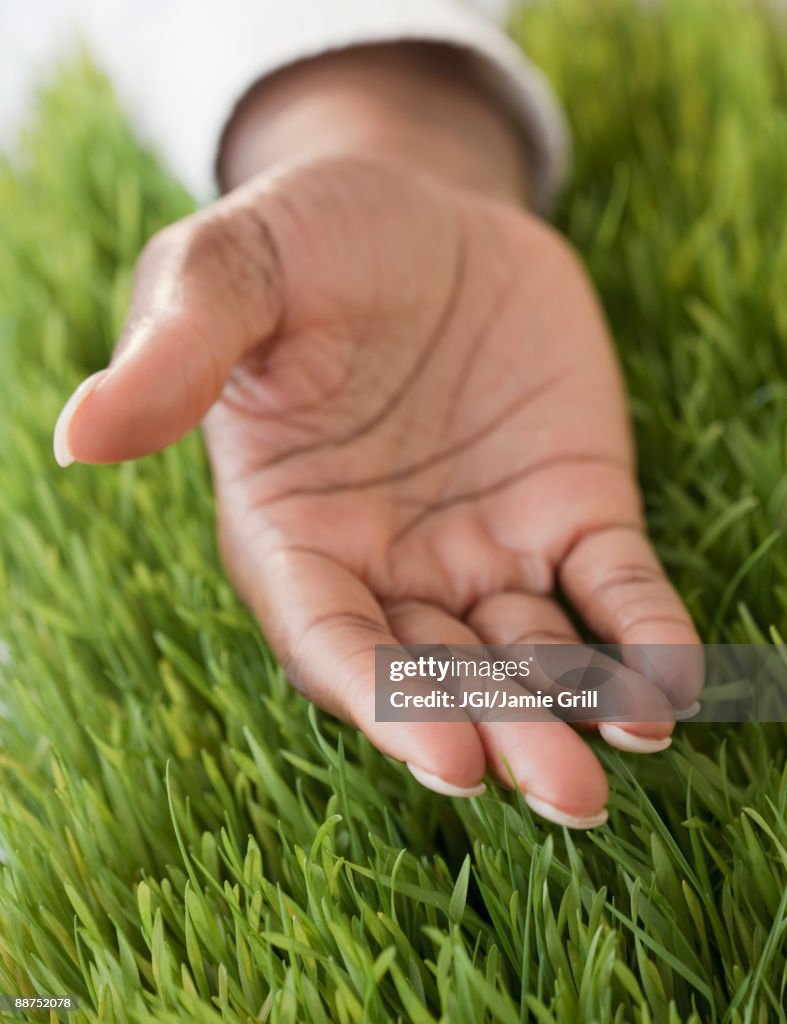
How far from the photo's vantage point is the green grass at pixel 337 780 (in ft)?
1.52

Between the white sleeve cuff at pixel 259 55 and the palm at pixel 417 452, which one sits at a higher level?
the white sleeve cuff at pixel 259 55

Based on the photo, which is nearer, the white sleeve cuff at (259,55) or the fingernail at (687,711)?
the fingernail at (687,711)

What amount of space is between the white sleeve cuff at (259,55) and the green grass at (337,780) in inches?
6.0

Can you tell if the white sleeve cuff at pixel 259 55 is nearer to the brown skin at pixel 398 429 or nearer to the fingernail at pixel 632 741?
the brown skin at pixel 398 429

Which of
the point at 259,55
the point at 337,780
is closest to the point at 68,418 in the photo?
the point at 337,780

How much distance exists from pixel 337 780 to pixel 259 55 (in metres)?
0.76

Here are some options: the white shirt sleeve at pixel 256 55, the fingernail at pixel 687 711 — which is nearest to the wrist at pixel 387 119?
the white shirt sleeve at pixel 256 55

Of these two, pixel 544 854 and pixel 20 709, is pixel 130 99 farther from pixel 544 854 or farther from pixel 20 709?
pixel 544 854

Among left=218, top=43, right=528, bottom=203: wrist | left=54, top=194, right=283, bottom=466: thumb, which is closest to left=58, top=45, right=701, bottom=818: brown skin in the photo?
left=54, top=194, right=283, bottom=466: thumb

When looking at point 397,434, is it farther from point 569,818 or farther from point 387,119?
point 387,119

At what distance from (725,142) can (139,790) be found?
34.4 inches

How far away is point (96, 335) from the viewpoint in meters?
0.94

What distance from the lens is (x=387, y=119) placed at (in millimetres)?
1039

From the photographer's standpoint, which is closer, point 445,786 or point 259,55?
point 445,786
